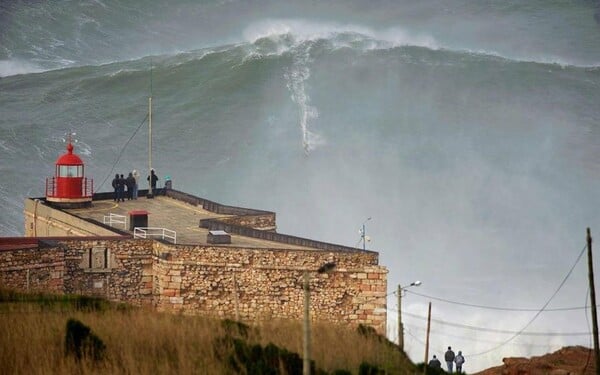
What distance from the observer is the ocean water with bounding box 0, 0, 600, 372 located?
59188mm

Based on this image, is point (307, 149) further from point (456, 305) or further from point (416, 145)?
point (456, 305)

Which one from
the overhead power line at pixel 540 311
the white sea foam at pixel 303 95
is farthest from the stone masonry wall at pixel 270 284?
the white sea foam at pixel 303 95

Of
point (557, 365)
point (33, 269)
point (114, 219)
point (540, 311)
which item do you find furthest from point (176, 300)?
point (540, 311)

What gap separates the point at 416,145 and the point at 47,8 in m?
42.2

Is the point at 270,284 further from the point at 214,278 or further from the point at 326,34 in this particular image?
the point at 326,34

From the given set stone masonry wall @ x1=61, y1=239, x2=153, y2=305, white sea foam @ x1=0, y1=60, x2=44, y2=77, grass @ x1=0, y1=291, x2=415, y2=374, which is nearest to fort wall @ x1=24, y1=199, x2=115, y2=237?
stone masonry wall @ x1=61, y1=239, x2=153, y2=305

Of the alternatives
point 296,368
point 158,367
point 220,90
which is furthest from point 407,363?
point 220,90

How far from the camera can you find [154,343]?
19.8 m

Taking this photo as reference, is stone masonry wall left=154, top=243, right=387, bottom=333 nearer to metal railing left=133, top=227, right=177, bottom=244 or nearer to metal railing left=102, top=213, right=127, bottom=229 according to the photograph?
metal railing left=133, top=227, right=177, bottom=244

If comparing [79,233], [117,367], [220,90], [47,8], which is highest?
[47,8]

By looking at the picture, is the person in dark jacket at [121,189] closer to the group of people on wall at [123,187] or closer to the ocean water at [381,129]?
the group of people on wall at [123,187]

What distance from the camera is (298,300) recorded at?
29750 mm

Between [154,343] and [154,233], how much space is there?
1399 centimetres

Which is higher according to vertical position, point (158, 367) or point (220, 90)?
point (220, 90)
